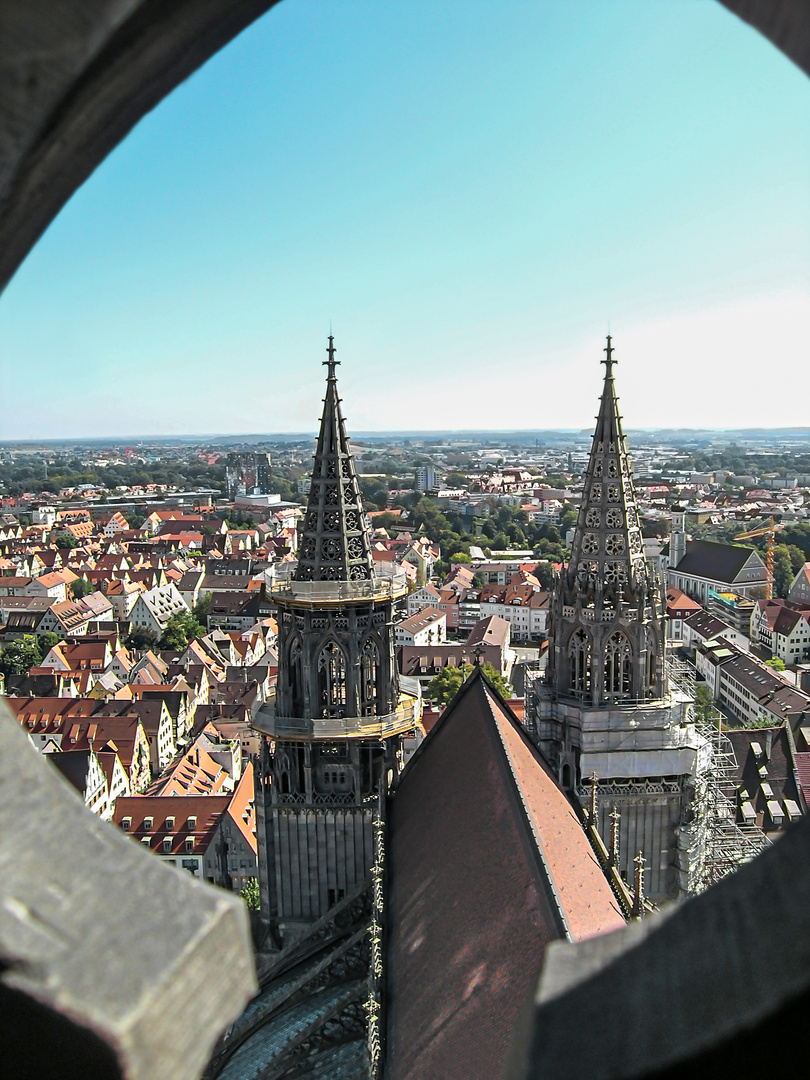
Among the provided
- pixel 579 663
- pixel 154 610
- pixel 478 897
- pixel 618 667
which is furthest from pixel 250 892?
pixel 154 610

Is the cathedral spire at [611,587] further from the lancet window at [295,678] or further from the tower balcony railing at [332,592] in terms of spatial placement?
the lancet window at [295,678]

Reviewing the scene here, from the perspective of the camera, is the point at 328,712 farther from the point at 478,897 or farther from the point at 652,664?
the point at 478,897

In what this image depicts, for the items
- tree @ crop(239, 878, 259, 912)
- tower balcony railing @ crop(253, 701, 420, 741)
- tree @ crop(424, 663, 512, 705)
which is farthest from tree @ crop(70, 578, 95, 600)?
tower balcony railing @ crop(253, 701, 420, 741)

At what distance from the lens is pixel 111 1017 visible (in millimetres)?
1318

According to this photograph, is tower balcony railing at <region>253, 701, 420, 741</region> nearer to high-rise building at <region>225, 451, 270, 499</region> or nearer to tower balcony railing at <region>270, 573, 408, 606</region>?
tower balcony railing at <region>270, 573, 408, 606</region>

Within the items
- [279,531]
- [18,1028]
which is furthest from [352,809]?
[279,531]

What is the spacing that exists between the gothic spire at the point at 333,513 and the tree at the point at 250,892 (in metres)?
12.8

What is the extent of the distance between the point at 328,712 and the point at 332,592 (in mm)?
2149

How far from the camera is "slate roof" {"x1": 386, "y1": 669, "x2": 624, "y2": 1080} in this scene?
22.2 ft

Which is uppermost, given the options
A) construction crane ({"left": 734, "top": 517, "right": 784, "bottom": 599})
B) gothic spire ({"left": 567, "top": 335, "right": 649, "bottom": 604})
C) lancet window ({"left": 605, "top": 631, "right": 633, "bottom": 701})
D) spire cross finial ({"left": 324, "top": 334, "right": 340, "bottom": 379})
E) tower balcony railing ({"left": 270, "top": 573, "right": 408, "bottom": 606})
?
spire cross finial ({"left": 324, "top": 334, "right": 340, "bottom": 379})

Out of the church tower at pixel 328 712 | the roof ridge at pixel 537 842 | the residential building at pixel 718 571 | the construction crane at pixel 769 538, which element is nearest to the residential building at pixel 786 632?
the residential building at pixel 718 571

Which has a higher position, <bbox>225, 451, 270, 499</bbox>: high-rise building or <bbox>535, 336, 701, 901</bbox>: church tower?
<bbox>535, 336, 701, 901</bbox>: church tower

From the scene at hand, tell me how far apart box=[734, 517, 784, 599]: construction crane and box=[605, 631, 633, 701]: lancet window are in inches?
2559

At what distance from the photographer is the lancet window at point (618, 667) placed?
15258 millimetres
